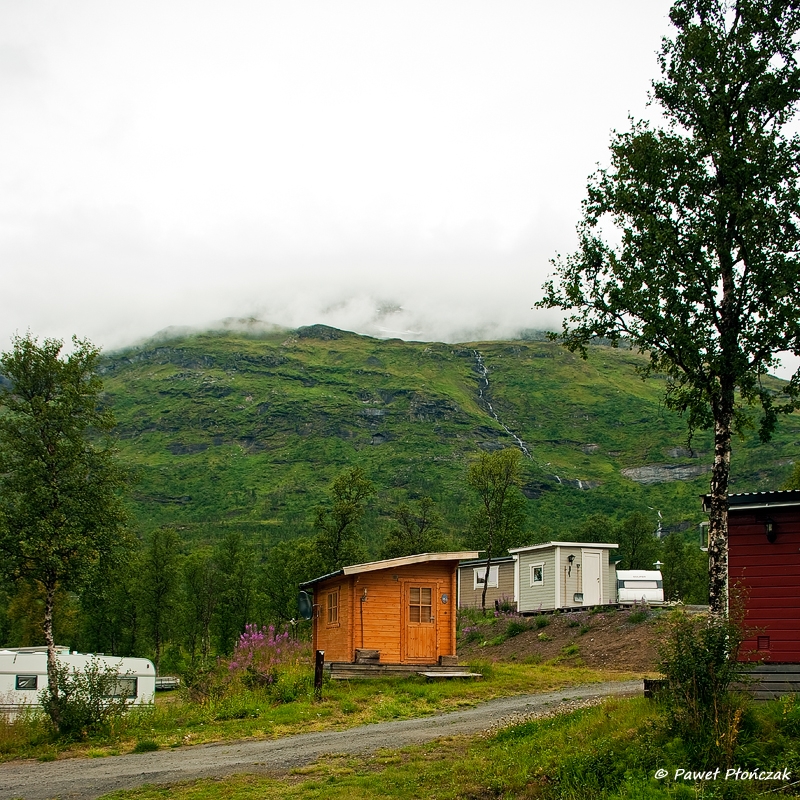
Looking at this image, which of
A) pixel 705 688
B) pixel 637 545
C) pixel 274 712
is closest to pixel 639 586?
pixel 274 712

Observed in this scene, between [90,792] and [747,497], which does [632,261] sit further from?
[90,792]

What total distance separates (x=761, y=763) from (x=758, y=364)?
7636mm

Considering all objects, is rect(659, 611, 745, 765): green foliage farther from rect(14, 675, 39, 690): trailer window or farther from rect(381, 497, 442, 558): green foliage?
rect(381, 497, 442, 558): green foliage

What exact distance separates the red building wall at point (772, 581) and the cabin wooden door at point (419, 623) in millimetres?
12617

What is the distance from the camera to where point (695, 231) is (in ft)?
54.9

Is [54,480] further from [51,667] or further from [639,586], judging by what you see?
[639,586]

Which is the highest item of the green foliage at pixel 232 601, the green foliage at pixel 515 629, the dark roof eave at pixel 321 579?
the dark roof eave at pixel 321 579

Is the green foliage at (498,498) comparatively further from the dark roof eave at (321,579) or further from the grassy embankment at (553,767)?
the grassy embankment at (553,767)

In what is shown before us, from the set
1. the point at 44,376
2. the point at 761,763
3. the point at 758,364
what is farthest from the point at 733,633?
the point at 44,376

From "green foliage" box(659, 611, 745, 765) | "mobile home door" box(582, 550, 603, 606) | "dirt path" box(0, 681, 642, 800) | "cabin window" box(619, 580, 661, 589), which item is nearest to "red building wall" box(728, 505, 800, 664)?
"dirt path" box(0, 681, 642, 800)

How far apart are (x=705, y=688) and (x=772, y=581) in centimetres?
537

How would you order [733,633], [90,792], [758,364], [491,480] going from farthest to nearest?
[491,480] < [758,364] < [90,792] < [733,633]

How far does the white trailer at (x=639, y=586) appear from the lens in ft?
160

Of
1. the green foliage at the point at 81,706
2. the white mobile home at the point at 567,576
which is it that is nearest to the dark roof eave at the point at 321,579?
the green foliage at the point at 81,706
